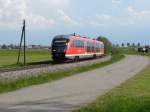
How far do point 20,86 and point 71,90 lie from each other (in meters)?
2.49

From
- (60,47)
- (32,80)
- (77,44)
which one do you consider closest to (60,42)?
(60,47)

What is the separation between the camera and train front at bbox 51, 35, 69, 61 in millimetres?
46281

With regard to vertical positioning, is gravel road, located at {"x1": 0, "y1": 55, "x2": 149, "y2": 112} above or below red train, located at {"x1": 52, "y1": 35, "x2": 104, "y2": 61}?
below

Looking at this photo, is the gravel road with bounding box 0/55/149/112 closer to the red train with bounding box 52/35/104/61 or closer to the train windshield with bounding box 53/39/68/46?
the red train with bounding box 52/35/104/61

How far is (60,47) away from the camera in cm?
4672

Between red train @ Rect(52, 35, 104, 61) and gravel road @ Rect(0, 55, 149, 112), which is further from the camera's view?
red train @ Rect(52, 35, 104, 61)

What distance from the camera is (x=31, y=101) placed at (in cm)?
1520

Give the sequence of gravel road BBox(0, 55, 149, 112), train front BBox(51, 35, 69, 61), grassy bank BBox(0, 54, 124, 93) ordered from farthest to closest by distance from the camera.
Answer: train front BBox(51, 35, 69, 61)
grassy bank BBox(0, 54, 124, 93)
gravel road BBox(0, 55, 149, 112)

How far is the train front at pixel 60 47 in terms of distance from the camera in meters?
46.3

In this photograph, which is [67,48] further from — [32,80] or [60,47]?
[32,80]

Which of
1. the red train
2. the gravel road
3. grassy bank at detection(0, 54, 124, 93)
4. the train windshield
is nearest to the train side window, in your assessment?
the red train

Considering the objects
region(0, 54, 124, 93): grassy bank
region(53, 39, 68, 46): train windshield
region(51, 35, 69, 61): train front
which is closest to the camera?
region(0, 54, 124, 93): grassy bank

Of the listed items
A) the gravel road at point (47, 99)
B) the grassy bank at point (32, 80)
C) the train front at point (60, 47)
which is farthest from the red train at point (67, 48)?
the gravel road at point (47, 99)

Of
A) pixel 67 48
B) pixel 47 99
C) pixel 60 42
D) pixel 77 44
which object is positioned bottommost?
pixel 47 99
